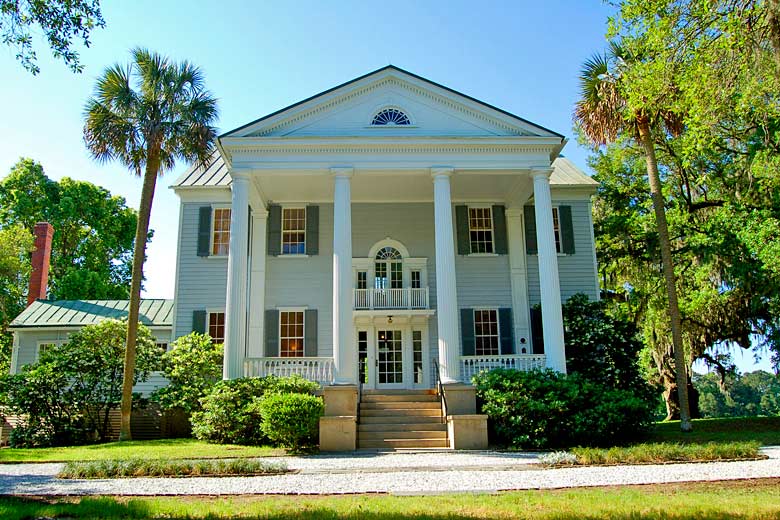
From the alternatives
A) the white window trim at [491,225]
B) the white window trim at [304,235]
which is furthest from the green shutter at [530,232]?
the white window trim at [304,235]

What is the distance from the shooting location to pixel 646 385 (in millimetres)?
19359

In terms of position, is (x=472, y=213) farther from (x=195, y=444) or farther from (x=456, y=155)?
(x=195, y=444)

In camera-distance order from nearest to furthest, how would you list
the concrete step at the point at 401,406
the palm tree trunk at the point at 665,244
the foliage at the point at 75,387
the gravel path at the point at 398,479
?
the gravel path at the point at 398,479 → the concrete step at the point at 401,406 → the palm tree trunk at the point at 665,244 → the foliage at the point at 75,387

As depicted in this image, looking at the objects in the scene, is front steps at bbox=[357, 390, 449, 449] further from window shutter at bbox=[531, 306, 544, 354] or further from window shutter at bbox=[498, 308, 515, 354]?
window shutter at bbox=[531, 306, 544, 354]

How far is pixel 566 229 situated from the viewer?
22.2 metres

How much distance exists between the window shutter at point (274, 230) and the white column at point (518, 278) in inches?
313

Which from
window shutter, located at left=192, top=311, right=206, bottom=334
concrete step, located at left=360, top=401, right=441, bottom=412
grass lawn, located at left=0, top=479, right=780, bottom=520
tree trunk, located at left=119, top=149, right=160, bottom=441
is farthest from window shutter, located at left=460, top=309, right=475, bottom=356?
grass lawn, located at left=0, top=479, right=780, bottom=520

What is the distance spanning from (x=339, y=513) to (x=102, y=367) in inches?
571

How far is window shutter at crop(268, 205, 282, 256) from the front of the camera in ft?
69.5

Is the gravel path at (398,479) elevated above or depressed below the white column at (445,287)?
below

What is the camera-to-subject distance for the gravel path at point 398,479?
8953 mm

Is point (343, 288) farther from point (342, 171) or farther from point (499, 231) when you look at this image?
point (499, 231)

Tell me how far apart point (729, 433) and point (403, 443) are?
864 centimetres

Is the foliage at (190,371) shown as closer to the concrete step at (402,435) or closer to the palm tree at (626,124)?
the concrete step at (402,435)
